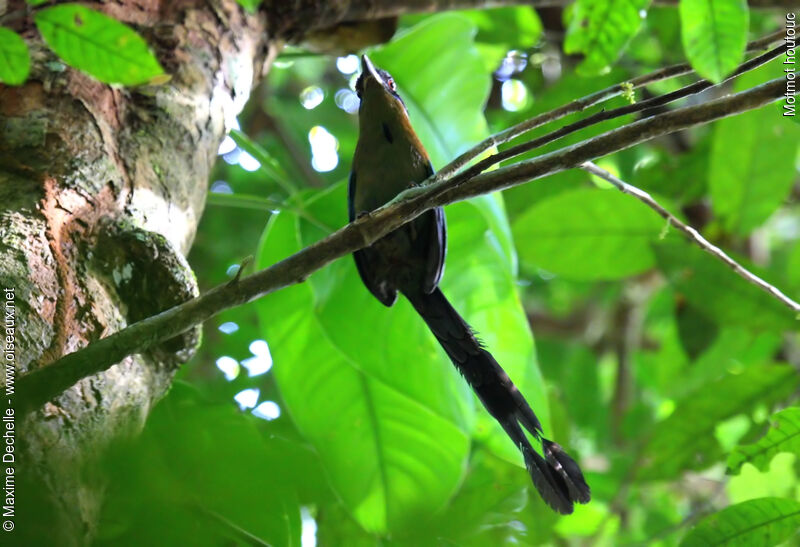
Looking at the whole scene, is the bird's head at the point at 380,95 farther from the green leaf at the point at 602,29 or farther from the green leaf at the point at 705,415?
the green leaf at the point at 705,415

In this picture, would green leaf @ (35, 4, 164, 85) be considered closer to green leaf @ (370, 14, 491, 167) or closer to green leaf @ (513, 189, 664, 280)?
green leaf @ (370, 14, 491, 167)

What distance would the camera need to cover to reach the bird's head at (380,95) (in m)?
2.83

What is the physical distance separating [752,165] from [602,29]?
42.6 inches

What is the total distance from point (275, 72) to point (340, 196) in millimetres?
3343

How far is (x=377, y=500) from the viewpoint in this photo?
244cm

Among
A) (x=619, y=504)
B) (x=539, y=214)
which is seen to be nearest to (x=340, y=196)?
(x=539, y=214)

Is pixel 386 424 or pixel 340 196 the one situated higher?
pixel 340 196

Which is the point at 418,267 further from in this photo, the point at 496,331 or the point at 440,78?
the point at 440,78

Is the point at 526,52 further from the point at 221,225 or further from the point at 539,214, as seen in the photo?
the point at 221,225

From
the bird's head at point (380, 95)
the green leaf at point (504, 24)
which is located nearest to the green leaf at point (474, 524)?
the bird's head at point (380, 95)

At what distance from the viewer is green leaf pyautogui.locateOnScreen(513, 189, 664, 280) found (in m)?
2.93

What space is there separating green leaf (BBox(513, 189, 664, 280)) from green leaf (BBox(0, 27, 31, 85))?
2038 millimetres

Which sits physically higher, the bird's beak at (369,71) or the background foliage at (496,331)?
the bird's beak at (369,71)

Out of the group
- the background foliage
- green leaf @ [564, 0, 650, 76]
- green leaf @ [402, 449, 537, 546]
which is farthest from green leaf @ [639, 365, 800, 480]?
green leaf @ [564, 0, 650, 76]
